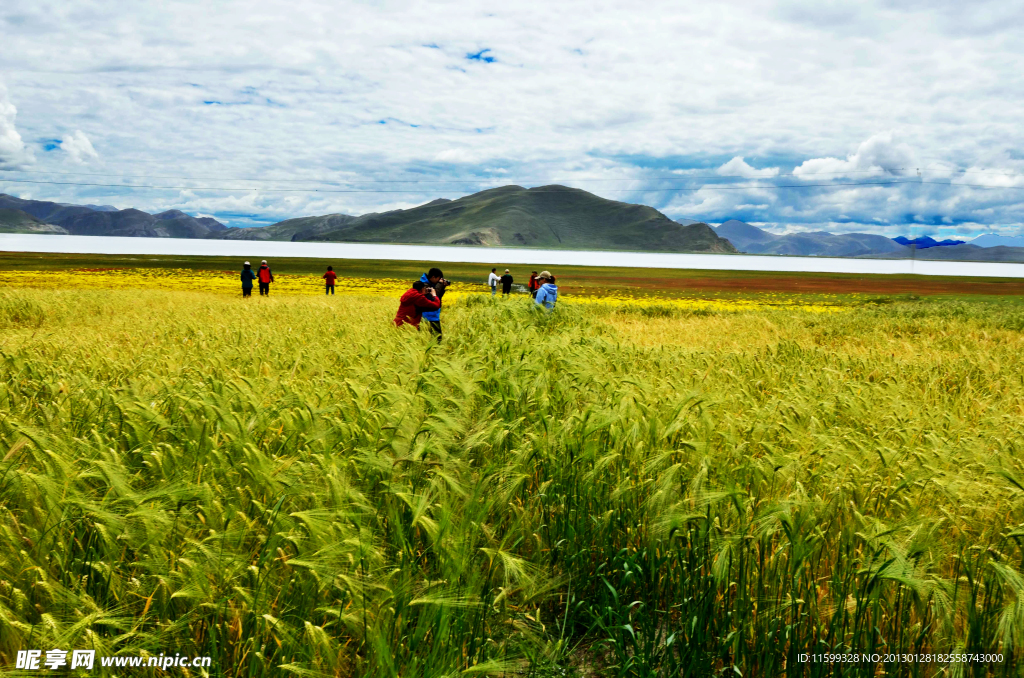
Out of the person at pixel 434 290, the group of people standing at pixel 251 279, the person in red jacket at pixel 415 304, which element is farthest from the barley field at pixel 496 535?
the group of people standing at pixel 251 279

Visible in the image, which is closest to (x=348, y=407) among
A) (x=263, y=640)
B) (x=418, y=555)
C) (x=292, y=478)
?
(x=292, y=478)

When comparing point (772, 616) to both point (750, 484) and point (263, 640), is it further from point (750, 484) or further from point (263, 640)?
point (263, 640)

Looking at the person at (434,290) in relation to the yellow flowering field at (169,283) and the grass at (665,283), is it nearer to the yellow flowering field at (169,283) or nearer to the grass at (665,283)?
the yellow flowering field at (169,283)

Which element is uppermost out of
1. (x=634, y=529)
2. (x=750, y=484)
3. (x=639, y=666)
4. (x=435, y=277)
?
(x=435, y=277)

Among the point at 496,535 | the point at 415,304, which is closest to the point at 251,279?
the point at 415,304

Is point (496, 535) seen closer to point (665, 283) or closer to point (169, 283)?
point (169, 283)

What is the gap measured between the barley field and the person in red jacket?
603 centimetres

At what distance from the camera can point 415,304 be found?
11.2 meters

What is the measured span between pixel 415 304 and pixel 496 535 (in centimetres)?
848

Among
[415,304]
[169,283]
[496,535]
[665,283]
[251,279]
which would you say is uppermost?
[665,283]

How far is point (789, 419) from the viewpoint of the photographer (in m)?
4.64

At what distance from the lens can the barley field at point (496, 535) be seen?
84.2 inches

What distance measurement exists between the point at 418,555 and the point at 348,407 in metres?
2.01

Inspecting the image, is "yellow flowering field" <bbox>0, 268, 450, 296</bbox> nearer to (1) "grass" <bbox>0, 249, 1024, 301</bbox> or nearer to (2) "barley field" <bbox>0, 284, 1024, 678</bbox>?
(1) "grass" <bbox>0, 249, 1024, 301</bbox>
